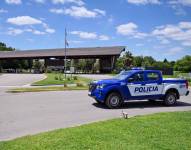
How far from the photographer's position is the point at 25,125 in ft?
35.0

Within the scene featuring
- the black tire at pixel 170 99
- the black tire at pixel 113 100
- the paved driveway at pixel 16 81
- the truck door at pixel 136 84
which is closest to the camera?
the black tire at pixel 113 100

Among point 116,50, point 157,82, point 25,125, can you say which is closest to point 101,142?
point 25,125

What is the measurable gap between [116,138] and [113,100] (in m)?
7.36

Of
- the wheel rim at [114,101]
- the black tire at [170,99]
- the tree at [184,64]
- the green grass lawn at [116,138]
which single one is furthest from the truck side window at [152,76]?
the tree at [184,64]

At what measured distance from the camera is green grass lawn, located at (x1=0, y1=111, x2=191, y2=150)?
7.17 metres

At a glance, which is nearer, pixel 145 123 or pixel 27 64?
pixel 145 123

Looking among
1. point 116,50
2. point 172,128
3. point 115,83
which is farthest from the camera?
point 116,50

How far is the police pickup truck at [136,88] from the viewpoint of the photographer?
50.1 feet

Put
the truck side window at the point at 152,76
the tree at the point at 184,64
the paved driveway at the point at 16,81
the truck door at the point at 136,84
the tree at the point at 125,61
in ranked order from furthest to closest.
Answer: the tree at the point at 184,64, the tree at the point at 125,61, the paved driveway at the point at 16,81, the truck side window at the point at 152,76, the truck door at the point at 136,84

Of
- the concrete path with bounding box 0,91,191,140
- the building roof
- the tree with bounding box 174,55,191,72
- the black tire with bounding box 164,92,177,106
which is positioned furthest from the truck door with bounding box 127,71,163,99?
the tree with bounding box 174,55,191,72

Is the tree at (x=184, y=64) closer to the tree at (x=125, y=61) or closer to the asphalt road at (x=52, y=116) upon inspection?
the tree at (x=125, y=61)

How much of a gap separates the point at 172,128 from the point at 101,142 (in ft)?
8.49

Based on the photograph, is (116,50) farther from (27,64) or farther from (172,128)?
(172,128)

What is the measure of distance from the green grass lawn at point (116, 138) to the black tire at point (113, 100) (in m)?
4.99
